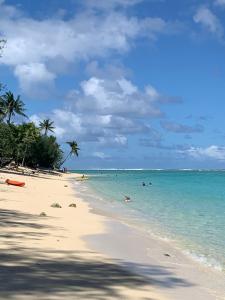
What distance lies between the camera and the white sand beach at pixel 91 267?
25.1 feet

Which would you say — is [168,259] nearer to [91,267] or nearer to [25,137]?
[91,267]

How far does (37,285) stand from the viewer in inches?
300

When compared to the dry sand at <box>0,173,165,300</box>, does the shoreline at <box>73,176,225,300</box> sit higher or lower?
lower

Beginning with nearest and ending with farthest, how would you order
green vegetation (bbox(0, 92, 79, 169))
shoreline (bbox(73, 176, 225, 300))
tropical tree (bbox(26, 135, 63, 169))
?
shoreline (bbox(73, 176, 225, 300))
green vegetation (bbox(0, 92, 79, 169))
tropical tree (bbox(26, 135, 63, 169))

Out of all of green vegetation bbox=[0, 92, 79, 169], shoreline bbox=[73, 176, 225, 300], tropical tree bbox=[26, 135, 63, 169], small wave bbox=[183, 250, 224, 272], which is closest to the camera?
shoreline bbox=[73, 176, 225, 300]

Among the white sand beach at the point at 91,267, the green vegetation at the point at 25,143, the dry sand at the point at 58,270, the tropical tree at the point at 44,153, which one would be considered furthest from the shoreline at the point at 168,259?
the tropical tree at the point at 44,153

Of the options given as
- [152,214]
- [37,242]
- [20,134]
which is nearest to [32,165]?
[20,134]

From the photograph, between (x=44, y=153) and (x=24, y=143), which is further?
(x=44, y=153)

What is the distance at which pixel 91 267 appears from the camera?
9711 mm

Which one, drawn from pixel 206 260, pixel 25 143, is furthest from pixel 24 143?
pixel 206 260

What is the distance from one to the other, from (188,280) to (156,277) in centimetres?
70

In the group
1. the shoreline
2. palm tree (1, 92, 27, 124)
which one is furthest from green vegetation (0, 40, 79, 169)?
the shoreline

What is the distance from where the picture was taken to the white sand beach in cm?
766

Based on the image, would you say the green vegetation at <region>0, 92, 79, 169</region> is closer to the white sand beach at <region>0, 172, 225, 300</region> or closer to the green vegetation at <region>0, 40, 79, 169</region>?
the green vegetation at <region>0, 40, 79, 169</region>
